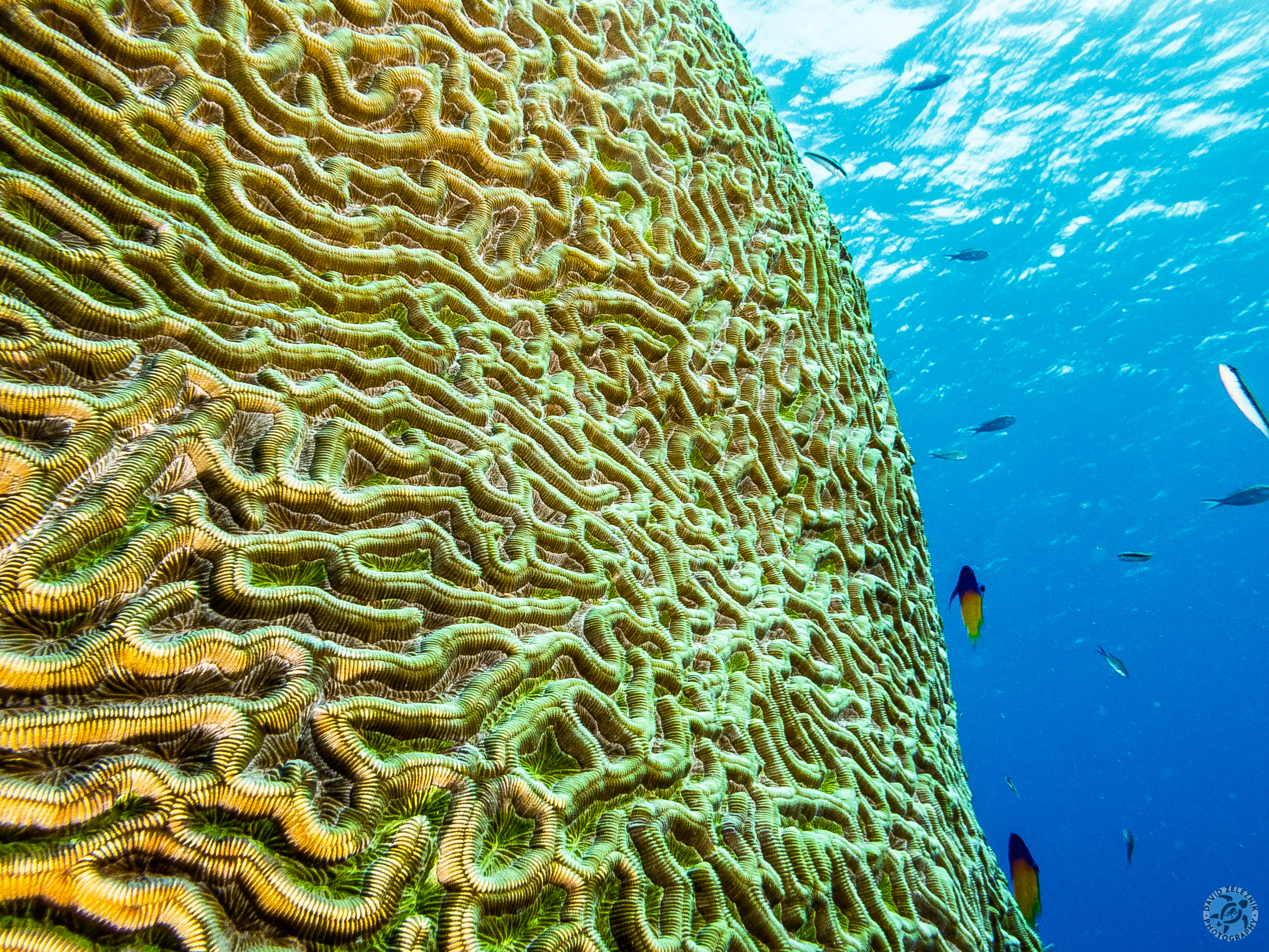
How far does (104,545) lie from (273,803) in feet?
2.06

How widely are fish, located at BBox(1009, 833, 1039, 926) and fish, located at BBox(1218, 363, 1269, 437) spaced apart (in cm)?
283

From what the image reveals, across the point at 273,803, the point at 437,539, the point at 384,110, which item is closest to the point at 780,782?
the point at 437,539

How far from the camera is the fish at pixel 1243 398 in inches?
145

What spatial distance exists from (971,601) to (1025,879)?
177 cm

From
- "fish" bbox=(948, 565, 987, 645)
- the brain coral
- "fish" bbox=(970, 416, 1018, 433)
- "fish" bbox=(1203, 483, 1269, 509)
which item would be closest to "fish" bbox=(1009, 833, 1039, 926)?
the brain coral

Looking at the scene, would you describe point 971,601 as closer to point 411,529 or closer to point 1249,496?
point 411,529

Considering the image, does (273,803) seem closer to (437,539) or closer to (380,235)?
(437,539)

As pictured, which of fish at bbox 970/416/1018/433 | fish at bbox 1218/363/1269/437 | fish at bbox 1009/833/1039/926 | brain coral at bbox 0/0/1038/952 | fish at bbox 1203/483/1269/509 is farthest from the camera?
fish at bbox 970/416/1018/433

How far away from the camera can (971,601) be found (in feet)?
12.6

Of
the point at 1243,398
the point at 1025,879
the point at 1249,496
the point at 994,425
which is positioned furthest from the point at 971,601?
the point at 1249,496

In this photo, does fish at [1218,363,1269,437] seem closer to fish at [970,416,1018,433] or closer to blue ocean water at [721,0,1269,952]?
fish at [970,416,1018,433]

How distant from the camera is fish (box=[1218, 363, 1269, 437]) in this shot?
3.69 meters

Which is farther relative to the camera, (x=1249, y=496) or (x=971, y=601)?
(x=1249, y=496)

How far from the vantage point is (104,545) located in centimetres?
131
